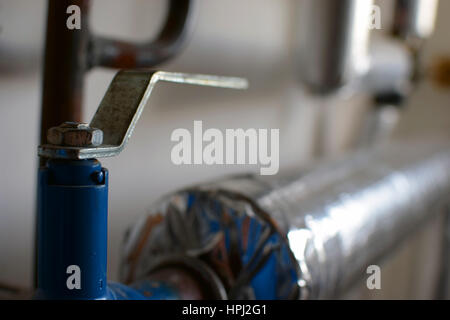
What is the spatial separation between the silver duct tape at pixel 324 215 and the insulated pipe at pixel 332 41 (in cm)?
9

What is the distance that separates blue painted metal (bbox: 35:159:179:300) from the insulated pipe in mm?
358

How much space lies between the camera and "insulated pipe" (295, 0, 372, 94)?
1.66ft

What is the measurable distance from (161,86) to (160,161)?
66 millimetres

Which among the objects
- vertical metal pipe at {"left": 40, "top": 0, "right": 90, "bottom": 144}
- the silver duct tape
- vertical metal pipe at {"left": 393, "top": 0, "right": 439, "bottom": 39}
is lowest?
the silver duct tape

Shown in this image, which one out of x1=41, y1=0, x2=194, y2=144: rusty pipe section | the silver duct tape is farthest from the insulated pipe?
x1=41, y1=0, x2=194, y2=144: rusty pipe section

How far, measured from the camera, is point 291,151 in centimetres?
75

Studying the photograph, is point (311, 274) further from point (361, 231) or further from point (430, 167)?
point (430, 167)

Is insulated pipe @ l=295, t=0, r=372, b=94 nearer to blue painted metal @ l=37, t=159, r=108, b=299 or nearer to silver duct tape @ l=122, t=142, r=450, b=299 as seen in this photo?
silver duct tape @ l=122, t=142, r=450, b=299

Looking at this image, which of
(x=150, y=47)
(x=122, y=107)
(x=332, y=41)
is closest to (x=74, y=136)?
(x=122, y=107)

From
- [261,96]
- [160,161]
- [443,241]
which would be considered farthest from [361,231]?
[443,241]

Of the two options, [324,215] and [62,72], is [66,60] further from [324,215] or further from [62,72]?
[324,215]

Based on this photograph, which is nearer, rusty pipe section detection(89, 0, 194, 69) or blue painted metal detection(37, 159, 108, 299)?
blue painted metal detection(37, 159, 108, 299)

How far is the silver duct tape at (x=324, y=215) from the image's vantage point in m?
0.31
